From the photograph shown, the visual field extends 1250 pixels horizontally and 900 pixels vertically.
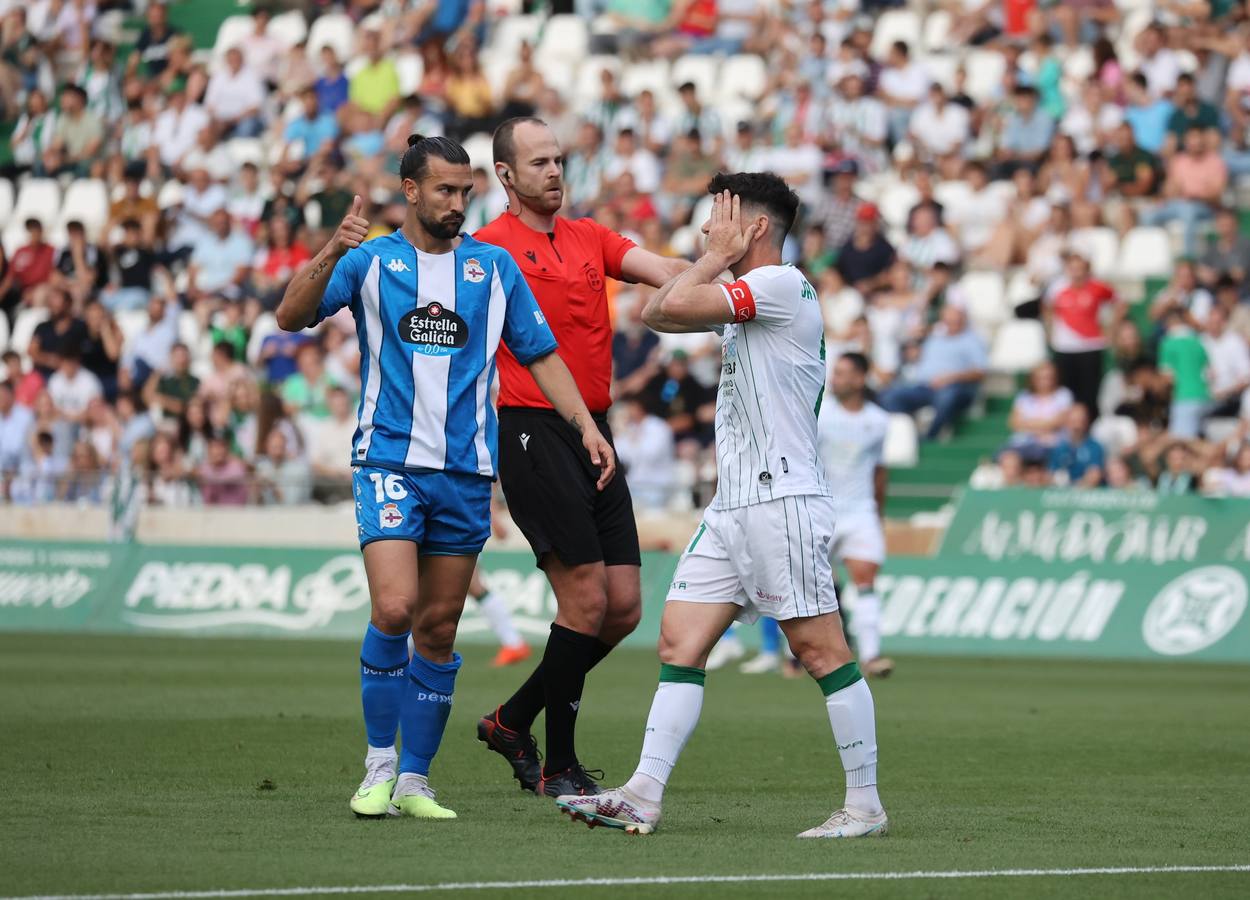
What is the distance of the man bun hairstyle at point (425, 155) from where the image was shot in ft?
26.6

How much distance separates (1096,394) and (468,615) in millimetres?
6794

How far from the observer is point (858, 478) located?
55.4 ft

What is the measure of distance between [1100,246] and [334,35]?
13.1m

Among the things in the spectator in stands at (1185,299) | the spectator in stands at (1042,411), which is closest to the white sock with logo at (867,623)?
the spectator in stands at (1042,411)

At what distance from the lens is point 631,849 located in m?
7.23

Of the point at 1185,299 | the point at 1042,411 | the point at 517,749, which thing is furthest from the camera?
the point at 1185,299

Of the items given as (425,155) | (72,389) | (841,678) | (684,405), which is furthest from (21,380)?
(841,678)

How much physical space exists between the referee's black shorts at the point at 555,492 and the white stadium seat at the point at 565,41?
69.7 ft

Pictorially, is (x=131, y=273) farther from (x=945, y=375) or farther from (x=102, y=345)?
(x=945, y=375)

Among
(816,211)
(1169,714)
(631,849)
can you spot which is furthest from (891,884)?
(816,211)

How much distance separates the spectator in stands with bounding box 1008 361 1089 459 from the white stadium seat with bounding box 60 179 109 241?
14.3 m

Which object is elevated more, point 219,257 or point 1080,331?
point 219,257

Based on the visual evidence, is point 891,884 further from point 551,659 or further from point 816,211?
point 816,211

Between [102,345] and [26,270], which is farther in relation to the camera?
[26,270]
